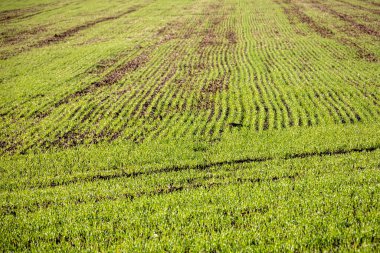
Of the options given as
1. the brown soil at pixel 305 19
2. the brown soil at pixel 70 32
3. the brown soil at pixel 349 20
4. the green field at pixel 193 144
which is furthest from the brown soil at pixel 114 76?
the brown soil at pixel 349 20

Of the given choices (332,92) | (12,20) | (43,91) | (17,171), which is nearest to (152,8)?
(12,20)

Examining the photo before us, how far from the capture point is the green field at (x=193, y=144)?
9.16 meters

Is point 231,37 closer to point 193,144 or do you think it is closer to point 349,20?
point 349,20

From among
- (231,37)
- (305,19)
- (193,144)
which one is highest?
(305,19)

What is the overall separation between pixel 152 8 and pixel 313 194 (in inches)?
2721

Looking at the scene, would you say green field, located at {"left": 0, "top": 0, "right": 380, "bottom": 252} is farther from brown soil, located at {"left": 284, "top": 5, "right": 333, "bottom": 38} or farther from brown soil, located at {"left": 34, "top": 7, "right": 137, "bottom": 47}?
brown soil, located at {"left": 34, "top": 7, "right": 137, "bottom": 47}

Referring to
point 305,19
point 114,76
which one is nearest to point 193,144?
point 114,76

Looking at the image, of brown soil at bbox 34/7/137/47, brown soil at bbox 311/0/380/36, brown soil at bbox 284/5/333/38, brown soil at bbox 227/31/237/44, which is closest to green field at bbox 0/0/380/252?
brown soil at bbox 227/31/237/44

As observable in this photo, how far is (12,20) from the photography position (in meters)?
60.5

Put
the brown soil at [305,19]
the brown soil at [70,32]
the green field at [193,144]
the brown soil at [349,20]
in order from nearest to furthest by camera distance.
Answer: the green field at [193,144], the brown soil at [349,20], the brown soil at [305,19], the brown soil at [70,32]

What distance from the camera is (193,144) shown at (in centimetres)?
1631

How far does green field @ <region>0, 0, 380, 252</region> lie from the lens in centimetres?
916

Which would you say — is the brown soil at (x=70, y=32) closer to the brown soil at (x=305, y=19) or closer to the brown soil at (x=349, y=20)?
the brown soil at (x=305, y=19)

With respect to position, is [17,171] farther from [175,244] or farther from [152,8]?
[152,8]
